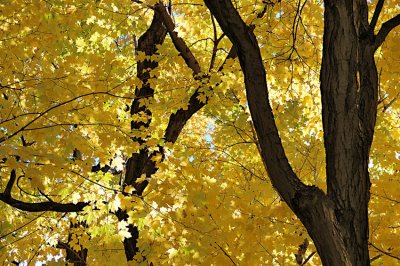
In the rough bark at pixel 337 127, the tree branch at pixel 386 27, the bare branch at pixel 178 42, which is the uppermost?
the bare branch at pixel 178 42

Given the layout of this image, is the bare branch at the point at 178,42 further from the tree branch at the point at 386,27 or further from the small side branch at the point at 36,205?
the tree branch at the point at 386,27

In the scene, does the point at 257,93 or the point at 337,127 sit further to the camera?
the point at 257,93

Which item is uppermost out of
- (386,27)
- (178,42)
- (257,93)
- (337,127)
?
(178,42)

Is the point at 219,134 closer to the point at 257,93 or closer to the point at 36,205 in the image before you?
the point at 36,205

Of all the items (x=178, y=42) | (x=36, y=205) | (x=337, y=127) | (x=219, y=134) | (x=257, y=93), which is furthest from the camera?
(x=219, y=134)

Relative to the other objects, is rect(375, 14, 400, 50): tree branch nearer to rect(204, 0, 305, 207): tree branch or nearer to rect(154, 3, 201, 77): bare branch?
rect(204, 0, 305, 207): tree branch

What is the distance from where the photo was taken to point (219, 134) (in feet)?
29.7

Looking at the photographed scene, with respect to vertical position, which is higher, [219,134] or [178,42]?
[219,134]

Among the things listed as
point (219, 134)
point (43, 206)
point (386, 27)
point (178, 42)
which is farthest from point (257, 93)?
point (219, 134)

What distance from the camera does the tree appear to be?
281 cm

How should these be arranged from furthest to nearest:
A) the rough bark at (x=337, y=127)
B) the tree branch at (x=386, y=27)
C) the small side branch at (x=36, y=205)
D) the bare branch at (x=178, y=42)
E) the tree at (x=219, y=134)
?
the bare branch at (x=178, y=42), the small side branch at (x=36, y=205), the tree branch at (x=386, y=27), the tree at (x=219, y=134), the rough bark at (x=337, y=127)

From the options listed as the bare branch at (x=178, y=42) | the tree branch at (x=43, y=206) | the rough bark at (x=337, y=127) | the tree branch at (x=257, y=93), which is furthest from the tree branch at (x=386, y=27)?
the tree branch at (x=43, y=206)

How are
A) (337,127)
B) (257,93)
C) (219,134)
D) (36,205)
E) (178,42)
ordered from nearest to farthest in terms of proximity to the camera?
(337,127), (257,93), (36,205), (178,42), (219,134)

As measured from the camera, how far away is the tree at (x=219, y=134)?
2.81 meters
